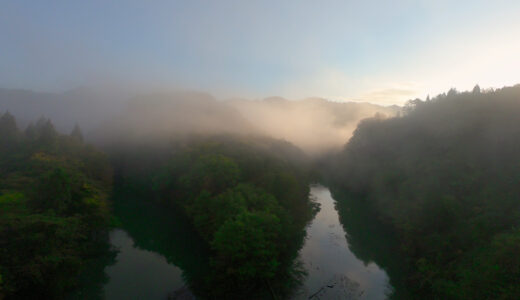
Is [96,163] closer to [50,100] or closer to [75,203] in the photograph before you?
[75,203]

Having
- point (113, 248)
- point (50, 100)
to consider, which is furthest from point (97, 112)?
point (113, 248)

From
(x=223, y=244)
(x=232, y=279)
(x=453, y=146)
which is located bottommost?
(x=232, y=279)

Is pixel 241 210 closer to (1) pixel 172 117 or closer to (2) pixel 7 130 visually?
(2) pixel 7 130

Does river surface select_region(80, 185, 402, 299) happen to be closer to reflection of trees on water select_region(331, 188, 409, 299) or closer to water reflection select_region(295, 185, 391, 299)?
water reflection select_region(295, 185, 391, 299)

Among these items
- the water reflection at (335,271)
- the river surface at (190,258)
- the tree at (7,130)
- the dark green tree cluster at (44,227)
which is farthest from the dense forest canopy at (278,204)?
the water reflection at (335,271)

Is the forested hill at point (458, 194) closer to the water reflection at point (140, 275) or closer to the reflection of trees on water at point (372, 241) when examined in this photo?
the reflection of trees on water at point (372, 241)
